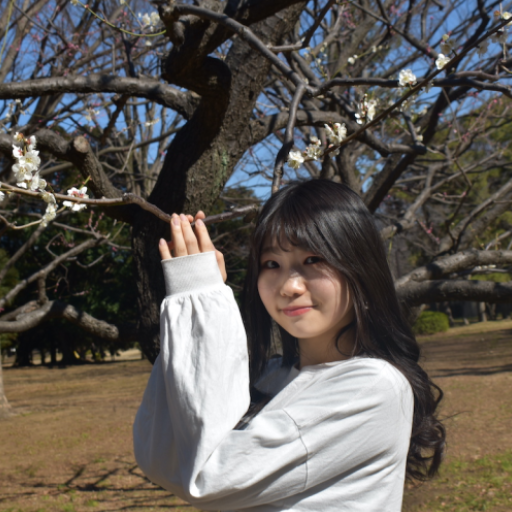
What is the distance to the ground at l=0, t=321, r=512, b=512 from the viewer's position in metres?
3.66

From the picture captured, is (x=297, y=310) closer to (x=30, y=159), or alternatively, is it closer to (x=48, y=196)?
(x=48, y=196)

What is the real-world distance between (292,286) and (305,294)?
0.03m

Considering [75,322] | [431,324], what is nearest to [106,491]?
[75,322]

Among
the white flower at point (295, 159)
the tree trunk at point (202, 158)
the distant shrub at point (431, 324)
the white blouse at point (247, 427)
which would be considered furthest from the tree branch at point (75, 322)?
the distant shrub at point (431, 324)

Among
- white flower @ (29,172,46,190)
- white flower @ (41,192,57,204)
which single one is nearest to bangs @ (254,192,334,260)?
white flower @ (41,192,57,204)

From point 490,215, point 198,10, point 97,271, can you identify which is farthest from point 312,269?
point 97,271

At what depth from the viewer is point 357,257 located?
109 centimetres

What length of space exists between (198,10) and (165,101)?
68 centimetres

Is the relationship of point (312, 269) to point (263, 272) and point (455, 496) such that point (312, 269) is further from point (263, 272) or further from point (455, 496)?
point (455, 496)

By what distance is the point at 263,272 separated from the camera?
1.13 meters

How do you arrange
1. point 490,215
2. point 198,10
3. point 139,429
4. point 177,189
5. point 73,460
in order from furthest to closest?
1. point 73,460
2. point 490,215
3. point 177,189
4. point 198,10
5. point 139,429

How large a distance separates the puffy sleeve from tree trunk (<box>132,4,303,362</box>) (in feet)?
4.81

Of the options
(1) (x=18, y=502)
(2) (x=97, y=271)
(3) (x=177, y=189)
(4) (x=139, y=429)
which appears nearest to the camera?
(4) (x=139, y=429)

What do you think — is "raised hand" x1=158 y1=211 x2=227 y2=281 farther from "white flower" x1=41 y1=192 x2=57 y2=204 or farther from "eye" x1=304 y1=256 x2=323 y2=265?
"white flower" x1=41 y1=192 x2=57 y2=204
